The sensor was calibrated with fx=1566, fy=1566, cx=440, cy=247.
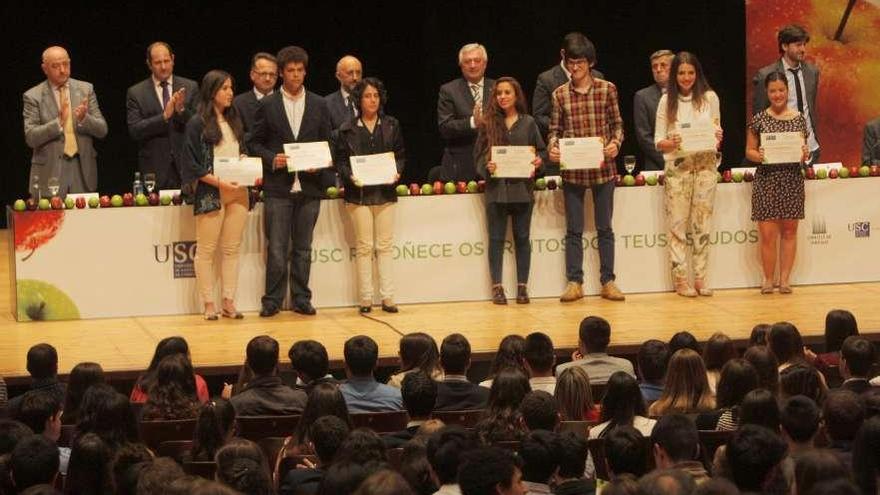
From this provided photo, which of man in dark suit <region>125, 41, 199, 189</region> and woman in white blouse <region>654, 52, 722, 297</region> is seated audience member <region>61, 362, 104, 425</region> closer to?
man in dark suit <region>125, 41, 199, 189</region>

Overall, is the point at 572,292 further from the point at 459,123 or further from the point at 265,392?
the point at 265,392

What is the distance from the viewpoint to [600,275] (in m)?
11.8

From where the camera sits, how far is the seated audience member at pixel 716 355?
797cm

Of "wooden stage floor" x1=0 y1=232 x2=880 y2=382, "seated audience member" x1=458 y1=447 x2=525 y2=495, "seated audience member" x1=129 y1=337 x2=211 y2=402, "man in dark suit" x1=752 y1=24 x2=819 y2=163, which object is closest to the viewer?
"seated audience member" x1=458 y1=447 x2=525 y2=495

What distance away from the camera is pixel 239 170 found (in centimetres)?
1073

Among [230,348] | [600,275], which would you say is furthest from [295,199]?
[600,275]

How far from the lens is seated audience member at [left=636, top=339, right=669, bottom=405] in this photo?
7656mm

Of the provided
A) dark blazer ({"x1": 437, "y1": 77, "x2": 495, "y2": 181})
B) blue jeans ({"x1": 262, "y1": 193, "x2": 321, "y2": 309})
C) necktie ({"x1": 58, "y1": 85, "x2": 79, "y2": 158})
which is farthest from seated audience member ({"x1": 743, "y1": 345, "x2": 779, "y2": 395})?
necktie ({"x1": 58, "y1": 85, "x2": 79, "y2": 158})

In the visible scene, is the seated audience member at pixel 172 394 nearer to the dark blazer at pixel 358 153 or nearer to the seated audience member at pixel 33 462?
the seated audience member at pixel 33 462

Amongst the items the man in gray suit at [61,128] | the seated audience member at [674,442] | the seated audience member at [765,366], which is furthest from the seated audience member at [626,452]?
the man in gray suit at [61,128]

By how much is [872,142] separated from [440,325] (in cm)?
447

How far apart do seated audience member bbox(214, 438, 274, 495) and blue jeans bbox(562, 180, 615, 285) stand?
617 cm

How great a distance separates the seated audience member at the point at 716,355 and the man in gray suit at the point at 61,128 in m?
5.54

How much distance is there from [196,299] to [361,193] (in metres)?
1.45
